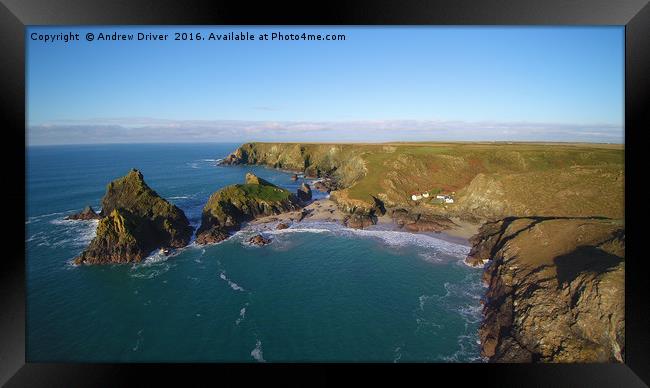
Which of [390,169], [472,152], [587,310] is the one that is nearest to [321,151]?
[390,169]

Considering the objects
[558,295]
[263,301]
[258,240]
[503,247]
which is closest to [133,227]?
[258,240]

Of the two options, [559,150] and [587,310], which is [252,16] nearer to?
[587,310]

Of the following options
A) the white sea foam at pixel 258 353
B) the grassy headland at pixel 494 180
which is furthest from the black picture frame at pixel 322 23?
the grassy headland at pixel 494 180

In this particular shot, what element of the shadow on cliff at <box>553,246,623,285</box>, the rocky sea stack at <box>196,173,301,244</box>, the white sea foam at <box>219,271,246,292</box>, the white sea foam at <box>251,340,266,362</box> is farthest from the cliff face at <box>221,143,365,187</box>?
the white sea foam at <box>251,340,266,362</box>

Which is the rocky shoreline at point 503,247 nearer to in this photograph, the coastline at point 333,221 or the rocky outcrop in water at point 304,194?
the coastline at point 333,221

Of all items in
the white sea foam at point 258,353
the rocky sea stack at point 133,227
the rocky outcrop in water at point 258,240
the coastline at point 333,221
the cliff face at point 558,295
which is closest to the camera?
the cliff face at point 558,295
